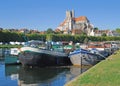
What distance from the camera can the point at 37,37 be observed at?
14550cm

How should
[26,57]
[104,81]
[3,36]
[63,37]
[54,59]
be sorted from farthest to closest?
[63,37] → [3,36] → [54,59] → [26,57] → [104,81]

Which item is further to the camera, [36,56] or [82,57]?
[82,57]

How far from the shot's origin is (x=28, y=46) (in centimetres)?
3538

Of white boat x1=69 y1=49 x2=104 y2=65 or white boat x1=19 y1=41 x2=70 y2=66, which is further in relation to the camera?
white boat x1=69 y1=49 x2=104 y2=65

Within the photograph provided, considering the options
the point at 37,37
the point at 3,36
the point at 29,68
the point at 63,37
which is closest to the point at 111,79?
the point at 29,68

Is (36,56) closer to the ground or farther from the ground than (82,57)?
farther from the ground

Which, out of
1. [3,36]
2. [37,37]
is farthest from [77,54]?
[37,37]

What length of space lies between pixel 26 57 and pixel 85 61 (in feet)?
22.5

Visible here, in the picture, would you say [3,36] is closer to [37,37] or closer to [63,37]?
[37,37]

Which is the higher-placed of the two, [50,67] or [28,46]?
[28,46]

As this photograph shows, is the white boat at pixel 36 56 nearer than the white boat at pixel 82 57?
Yes

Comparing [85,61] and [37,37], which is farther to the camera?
[37,37]

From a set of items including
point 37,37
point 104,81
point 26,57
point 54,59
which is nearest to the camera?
point 104,81

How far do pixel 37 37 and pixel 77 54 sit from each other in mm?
108422
